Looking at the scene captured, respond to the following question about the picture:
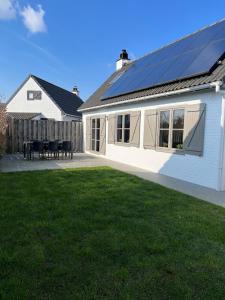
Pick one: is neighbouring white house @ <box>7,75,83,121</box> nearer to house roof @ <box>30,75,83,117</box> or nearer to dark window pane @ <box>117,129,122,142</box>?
house roof @ <box>30,75,83,117</box>

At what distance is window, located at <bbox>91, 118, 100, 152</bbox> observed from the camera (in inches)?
589

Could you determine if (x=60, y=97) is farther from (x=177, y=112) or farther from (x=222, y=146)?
(x=222, y=146)

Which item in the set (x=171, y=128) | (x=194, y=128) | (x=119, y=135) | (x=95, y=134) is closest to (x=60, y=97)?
(x=95, y=134)

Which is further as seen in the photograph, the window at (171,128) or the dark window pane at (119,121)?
the dark window pane at (119,121)

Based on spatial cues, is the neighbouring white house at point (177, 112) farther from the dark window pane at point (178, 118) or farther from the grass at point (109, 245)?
the grass at point (109, 245)

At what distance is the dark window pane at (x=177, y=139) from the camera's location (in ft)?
26.9

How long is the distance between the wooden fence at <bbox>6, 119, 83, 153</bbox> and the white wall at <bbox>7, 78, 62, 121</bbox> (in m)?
8.89

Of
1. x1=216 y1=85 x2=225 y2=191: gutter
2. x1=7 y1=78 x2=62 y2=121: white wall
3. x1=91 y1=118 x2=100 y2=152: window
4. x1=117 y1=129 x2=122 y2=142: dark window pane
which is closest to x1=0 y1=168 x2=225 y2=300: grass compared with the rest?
x1=216 y1=85 x2=225 y2=191: gutter

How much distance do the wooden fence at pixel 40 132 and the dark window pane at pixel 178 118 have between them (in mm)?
8999

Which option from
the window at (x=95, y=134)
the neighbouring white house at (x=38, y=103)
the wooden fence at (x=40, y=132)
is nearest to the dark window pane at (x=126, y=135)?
the window at (x=95, y=134)

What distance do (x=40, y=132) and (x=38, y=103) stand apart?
11900 mm

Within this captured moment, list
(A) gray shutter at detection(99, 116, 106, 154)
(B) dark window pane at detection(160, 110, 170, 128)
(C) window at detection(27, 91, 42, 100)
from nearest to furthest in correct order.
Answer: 1. (B) dark window pane at detection(160, 110, 170, 128)
2. (A) gray shutter at detection(99, 116, 106, 154)
3. (C) window at detection(27, 91, 42, 100)

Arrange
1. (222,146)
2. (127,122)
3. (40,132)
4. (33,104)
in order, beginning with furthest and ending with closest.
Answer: (33,104) < (40,132) < (127,122) < (222,146)

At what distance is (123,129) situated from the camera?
11.9 metres
